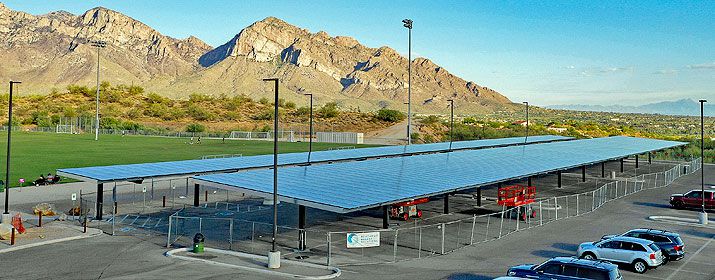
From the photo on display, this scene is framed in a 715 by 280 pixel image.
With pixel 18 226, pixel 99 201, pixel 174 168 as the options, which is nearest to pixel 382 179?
pixel 174 168

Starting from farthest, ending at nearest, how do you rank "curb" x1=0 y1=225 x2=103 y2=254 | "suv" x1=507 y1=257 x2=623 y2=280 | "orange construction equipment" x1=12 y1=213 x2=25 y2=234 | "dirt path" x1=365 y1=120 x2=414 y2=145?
"dirt path" x1=365 y1=120 x2=414 y2=145, "orange construction equipment" x1=12 y1=213 x2=25 y2=234, "curb" x1=0 y1=225 x2=103 y2=254, "suv" x1=507 y1=257 x2=623 y2=280

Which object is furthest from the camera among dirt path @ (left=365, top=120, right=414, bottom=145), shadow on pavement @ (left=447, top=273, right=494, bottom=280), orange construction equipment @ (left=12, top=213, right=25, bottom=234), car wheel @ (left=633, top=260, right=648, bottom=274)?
dirt path @ (left=365, top=120, right=414, bottom=145)

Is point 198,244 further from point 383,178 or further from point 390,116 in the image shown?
point 390,116

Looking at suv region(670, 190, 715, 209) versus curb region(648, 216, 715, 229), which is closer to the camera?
curb region(648, 216, 715, 229)

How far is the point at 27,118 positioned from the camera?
167250mm

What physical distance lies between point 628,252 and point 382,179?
13.5 m

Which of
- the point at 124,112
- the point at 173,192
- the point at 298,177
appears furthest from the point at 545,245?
the point at 124,112

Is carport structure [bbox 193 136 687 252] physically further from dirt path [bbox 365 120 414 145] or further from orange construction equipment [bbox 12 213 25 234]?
dirt path [bbox 365 120 414 145]

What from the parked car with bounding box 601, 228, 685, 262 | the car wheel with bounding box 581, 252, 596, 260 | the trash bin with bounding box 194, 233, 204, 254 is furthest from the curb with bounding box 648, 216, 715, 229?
the trash bin with bounding box 194, 233, 204, 254

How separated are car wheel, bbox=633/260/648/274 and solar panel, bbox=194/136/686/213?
9228 mm

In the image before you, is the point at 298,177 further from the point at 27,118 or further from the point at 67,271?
Answer: the point at 27,118

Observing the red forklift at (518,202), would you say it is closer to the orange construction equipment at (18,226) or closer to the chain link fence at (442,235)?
the chain link fence at (442,235)

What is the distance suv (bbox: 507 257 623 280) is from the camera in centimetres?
2128

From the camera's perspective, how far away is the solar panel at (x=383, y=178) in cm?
2838
